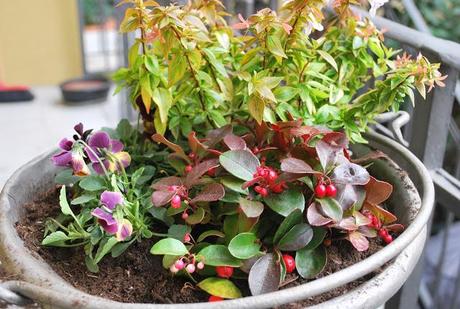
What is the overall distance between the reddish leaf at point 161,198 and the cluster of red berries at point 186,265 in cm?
7

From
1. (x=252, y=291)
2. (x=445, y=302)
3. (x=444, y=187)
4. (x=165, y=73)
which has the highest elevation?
(x=165, y=73)

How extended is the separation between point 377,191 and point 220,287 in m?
0.24

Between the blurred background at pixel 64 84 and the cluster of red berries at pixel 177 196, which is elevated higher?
the cluster of red berries at pixel 177 196

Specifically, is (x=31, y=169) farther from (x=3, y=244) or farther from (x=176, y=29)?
(x=176, y=29)

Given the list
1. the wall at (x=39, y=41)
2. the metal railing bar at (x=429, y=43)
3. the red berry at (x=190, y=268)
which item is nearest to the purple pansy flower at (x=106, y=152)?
the red berry at (x=190, y=268)

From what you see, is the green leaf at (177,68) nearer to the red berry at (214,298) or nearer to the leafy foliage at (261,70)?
the leafy foliage at (261,70)

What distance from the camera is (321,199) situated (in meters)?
0.65

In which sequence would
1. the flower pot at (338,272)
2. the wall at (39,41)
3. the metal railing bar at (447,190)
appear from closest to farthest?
the flower pot at (338,272) → the metal railing bar at (447,190) → the wall at (39,41)

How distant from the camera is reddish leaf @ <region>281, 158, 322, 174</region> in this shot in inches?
25.3

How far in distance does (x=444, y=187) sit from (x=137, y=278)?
26.9 inches

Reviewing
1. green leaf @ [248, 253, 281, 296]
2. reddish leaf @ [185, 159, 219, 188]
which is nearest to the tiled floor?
reddish leaf @ [185, 159, 219, 188]

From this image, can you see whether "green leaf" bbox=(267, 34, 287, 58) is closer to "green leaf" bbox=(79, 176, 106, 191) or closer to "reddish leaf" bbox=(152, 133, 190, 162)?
"reddish leaf" bbox=(152, 133, 190, 162)

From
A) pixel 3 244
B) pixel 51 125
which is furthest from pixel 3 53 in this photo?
pixel 3 244

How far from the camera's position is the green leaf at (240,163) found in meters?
0.67
